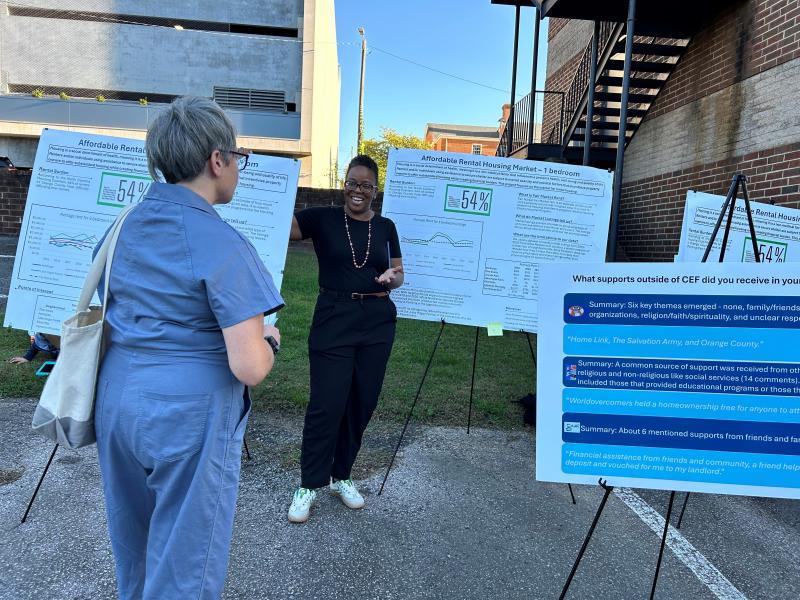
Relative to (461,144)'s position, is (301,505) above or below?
below

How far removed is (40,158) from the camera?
10.4ft

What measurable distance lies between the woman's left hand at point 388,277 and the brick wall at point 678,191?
4349 millimetres

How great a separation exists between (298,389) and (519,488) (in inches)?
90.3

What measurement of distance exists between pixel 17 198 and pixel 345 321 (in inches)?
544

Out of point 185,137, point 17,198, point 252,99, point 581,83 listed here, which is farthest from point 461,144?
point 185,137

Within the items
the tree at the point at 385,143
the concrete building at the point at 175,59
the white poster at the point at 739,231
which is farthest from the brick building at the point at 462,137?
the white poster at the point at 739,231

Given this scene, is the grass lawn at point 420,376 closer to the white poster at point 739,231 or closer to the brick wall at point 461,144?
the white poster at point 739,231

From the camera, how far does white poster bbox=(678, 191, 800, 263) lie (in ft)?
12.1

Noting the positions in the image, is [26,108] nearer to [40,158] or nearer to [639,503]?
[40,158]

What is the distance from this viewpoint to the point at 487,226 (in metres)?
3.53

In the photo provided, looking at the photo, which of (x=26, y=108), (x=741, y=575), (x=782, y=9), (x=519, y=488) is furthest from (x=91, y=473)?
(x=26, y=108)

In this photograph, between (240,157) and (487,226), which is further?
(487,226)

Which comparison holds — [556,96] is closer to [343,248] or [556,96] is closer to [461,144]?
[343,248]

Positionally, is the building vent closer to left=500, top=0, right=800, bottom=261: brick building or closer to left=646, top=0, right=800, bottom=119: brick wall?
left=500, top=0, right=800, bottom=261: brick building
